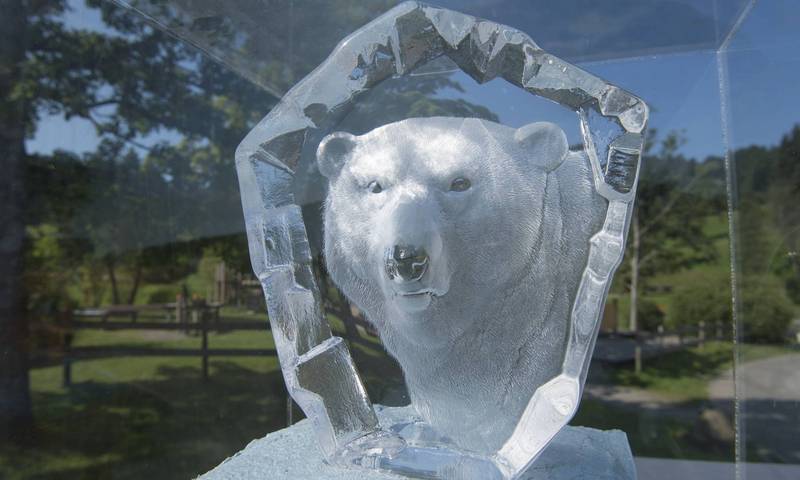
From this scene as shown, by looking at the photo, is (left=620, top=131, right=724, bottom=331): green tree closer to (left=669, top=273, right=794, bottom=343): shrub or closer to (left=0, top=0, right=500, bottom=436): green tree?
(left=669, top=273, right=794, bottom=343): shrub

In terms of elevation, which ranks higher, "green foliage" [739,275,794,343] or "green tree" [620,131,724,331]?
"green tree" [620,131,724,331]

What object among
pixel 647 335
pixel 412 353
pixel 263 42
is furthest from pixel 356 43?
pixel 647 335

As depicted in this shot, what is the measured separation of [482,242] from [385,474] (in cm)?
45

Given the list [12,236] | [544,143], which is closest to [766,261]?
[544,143]

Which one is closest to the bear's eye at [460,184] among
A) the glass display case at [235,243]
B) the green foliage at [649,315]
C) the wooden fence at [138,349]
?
the glass display case at [235,243]

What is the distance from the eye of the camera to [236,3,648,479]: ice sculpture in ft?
2.94

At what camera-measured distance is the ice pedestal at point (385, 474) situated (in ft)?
3.59

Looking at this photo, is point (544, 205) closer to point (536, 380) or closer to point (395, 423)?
point (536, 380)

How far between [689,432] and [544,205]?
5.02 feet

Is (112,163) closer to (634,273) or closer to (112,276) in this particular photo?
(112,276)

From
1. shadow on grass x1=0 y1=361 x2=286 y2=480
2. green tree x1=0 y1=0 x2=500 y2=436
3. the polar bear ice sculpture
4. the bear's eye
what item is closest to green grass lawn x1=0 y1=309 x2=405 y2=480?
shadow on grass x1=0 y1=361 x2=286 y2=480

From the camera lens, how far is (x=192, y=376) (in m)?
2.47

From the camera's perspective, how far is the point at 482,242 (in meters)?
0.93

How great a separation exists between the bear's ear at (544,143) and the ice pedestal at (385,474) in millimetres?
512
